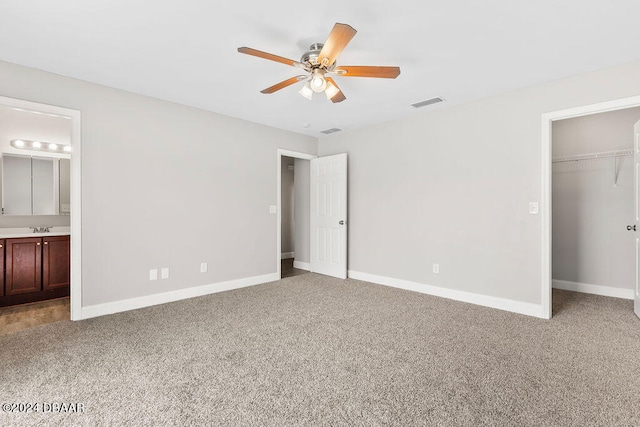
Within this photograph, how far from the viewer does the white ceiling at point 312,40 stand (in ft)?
6.82

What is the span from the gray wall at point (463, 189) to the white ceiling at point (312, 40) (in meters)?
0.28

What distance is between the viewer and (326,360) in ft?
7.66

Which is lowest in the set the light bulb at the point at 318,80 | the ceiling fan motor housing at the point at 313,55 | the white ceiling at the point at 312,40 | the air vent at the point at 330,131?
the light bulb at the point at 318,80

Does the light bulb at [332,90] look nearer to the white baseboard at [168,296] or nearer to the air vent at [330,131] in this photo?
A: the air vent at [330,131]

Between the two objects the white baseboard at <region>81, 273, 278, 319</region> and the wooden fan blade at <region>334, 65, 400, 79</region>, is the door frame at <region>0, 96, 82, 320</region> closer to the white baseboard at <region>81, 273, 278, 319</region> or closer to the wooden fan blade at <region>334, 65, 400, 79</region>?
the white baseboard at <region>81, 273, 278, 319</region>

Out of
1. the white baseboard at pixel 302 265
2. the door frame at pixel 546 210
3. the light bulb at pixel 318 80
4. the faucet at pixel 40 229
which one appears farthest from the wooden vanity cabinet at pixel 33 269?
the door frame at pixel 546 210

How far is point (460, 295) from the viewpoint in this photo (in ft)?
12.8

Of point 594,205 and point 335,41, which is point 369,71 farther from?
point 594,205

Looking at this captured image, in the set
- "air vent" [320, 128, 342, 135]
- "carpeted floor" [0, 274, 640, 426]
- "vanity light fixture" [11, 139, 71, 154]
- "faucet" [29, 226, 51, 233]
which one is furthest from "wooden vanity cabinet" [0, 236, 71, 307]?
"air vent" [320, 128, 342, 135]

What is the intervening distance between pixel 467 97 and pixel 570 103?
988mm

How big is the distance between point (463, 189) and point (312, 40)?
260 cm

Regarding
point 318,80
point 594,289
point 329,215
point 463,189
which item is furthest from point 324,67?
point 594,289

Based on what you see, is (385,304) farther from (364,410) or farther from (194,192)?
(194,192)

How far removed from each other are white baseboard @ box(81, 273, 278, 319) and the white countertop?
130 centimetres
